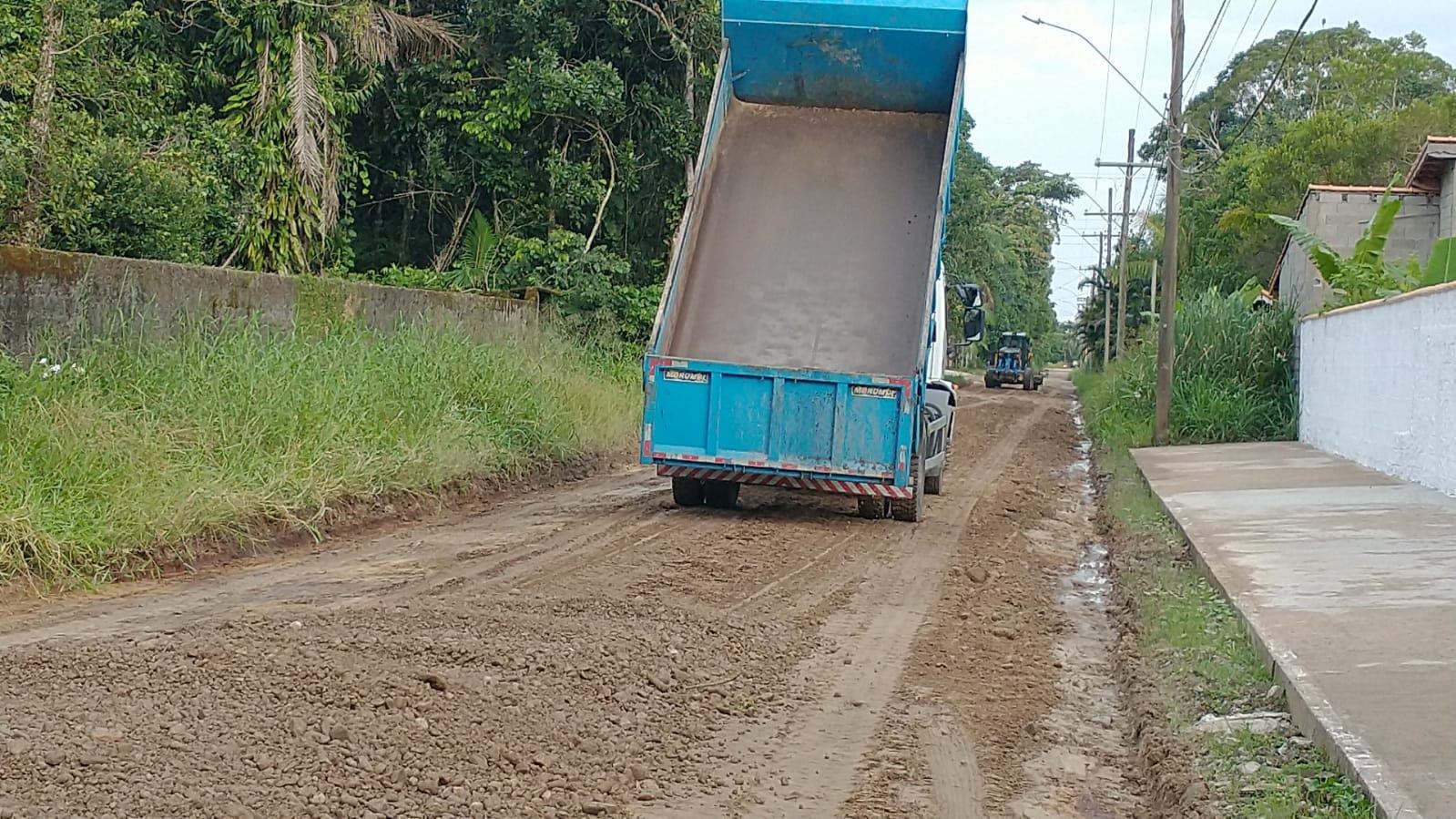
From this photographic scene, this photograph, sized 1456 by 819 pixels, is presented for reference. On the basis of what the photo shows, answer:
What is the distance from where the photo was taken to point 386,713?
17.9ft

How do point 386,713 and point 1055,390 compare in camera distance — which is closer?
point 386,713

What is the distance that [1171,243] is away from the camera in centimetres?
2030

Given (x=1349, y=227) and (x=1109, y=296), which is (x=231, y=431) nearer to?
(x=1349, y=227)

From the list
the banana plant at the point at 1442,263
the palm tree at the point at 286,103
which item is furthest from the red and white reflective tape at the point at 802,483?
the palm tree at the point at 286,103

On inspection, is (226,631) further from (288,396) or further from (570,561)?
(288,396)

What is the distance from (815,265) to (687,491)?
237 cm

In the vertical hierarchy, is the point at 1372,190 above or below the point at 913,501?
above

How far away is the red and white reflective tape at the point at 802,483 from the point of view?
38.5 feet

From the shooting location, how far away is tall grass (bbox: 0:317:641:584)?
8.43 m

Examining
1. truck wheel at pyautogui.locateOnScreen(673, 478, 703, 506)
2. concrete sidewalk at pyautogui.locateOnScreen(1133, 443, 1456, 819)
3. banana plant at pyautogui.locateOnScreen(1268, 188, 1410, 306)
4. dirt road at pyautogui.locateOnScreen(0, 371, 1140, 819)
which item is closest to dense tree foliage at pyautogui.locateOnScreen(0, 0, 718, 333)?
truck wheel at pyautogui.locateOnScreen(673, 478, 703, 506)

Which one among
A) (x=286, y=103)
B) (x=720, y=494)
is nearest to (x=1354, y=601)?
(x=720, y=494)

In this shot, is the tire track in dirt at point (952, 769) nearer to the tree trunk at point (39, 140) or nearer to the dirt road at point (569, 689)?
the dirt road at point (569, 689)

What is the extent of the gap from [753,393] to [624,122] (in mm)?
13122

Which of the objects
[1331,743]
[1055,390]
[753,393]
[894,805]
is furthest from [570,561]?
[1055,390]
